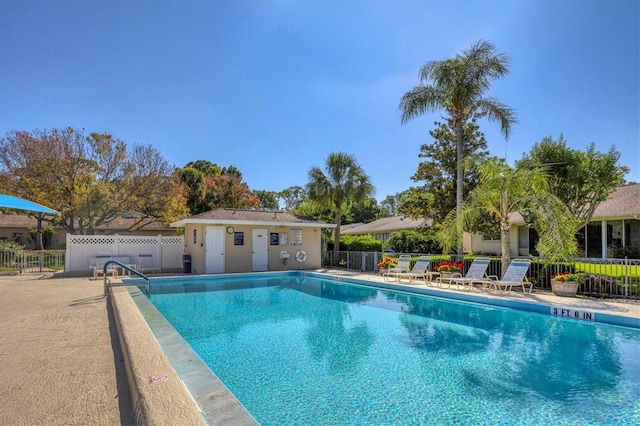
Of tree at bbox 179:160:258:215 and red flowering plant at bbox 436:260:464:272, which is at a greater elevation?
tree at bbox 179:160:258:215

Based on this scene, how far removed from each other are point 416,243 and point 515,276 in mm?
12368

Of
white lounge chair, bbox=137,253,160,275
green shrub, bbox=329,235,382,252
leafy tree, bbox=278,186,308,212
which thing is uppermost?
leafy tree, bbox=278,186,308,212

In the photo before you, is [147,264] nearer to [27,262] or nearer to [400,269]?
[27,262]

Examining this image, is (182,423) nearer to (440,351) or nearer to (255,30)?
(440,351)

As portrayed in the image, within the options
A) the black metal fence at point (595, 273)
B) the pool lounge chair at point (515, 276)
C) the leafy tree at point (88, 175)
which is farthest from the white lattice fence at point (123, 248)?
the pool lounge chair at point (515, 276)

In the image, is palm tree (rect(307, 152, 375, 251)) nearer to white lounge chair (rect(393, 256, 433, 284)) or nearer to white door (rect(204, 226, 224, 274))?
white door (rect(204, 226, 224, 274))

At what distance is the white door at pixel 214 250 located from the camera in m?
17.7

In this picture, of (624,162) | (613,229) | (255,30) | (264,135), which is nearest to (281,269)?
(264,135)

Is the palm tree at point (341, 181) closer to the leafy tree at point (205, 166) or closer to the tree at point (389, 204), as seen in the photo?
the leafy tree at point (205, 166)

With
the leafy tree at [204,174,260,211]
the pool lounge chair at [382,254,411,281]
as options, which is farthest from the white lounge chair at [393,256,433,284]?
the leafy tree at [204,174,260,211]

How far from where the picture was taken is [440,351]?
650 cm

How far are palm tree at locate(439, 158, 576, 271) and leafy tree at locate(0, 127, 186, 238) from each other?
19306 millimetres

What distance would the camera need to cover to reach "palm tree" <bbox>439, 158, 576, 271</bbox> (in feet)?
34.4

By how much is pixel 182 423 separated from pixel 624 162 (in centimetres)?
1987
